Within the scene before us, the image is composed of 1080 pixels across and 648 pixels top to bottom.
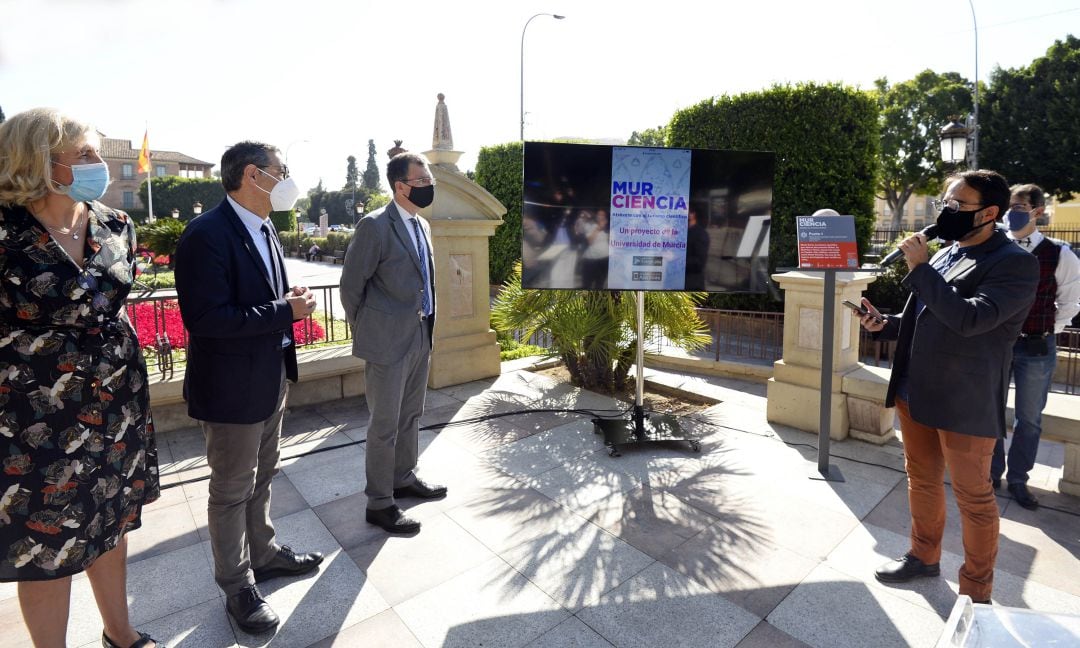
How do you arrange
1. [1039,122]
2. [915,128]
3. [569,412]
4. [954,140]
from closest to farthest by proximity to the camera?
[569,412], [954,140], [1039,122], [915,128]

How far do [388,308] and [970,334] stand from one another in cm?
276

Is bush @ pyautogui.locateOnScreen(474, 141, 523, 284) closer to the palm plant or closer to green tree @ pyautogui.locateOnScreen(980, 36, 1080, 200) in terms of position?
the palm plant

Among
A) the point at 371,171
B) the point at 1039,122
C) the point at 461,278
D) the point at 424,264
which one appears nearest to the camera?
the point at 424,264

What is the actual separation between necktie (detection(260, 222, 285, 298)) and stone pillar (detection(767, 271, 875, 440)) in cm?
401

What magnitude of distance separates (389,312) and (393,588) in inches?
55.9

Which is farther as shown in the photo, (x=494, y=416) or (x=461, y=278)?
(x=461, y=278)

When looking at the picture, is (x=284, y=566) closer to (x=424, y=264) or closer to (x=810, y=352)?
(x=424, y=264)

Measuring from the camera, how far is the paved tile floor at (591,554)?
8.00 ft

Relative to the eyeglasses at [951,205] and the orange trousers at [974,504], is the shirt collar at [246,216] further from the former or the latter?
the orange trousers at [974,504]

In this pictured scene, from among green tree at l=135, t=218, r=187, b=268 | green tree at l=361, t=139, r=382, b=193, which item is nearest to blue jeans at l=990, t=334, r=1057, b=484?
green tree at l=135, t=218, r=187, b=268

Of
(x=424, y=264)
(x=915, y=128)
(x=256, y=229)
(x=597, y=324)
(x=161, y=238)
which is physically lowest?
(x=597, y=324)

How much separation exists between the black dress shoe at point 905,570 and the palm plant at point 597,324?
3.40 m

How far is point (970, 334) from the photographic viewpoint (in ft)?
7.71

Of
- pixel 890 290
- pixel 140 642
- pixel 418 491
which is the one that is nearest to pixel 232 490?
pixel 140 642
